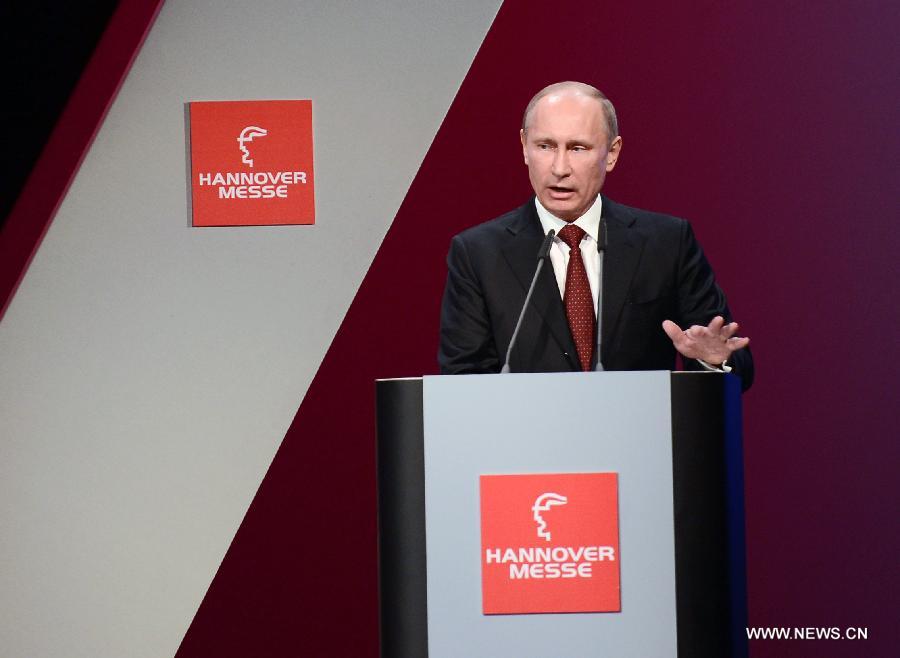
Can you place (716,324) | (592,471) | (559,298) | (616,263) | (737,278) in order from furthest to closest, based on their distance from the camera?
(737,278) < (616,263) < (559,298) < (716,324) < (592,471)

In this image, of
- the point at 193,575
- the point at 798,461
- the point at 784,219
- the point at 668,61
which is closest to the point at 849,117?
the point at 784,219

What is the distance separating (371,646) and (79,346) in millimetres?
1196

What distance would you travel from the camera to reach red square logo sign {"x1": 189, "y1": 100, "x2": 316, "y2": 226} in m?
3.17

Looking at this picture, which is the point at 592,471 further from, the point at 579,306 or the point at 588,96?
the point at 588,96

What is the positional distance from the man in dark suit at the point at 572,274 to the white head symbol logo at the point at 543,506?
65 centimetres

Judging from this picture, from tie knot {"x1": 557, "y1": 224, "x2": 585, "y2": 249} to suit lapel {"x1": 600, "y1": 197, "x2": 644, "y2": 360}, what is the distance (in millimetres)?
69

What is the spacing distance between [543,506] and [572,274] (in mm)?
819

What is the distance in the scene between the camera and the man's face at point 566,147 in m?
2.32

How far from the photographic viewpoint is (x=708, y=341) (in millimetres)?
1853

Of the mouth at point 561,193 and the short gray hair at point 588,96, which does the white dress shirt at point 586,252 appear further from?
the short gray hair at point 588,96

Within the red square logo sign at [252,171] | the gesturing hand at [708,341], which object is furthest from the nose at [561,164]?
the red square logo sign at [252,171]

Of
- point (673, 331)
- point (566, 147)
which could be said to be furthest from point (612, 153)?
point (673, 331)

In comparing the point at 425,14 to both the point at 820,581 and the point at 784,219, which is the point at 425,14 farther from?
the point at 820,581

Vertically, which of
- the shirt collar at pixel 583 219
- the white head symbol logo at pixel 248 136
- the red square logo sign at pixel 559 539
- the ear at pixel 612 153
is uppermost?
the white head symbol logo at pixel 248 136
